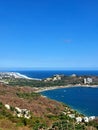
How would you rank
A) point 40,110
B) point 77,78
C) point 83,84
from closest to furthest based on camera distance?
1. point 40,110
2. point 83,84
3. point 77,78

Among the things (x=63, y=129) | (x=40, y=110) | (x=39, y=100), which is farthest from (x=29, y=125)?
(x=39, y=100)

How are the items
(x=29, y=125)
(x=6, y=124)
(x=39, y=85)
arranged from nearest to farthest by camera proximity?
1. (x=6, y=124)
2. (x=29, y=125)
3. (x=39, y=85)

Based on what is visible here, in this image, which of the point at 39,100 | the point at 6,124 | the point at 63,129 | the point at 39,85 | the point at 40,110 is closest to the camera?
the point at 63,129

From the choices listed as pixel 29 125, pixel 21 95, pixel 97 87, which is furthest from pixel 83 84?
pixel 29 125

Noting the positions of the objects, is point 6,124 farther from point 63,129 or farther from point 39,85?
point 39,85

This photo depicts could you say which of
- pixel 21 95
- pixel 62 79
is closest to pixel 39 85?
pixel 62 79

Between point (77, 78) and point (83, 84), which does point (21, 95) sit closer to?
point (83, 84)

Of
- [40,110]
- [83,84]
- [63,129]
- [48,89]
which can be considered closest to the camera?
[63,129]

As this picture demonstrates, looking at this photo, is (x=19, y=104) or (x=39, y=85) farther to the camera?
(x=39, y=85)

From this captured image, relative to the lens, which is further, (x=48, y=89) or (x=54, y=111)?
(x=48, y=89)
